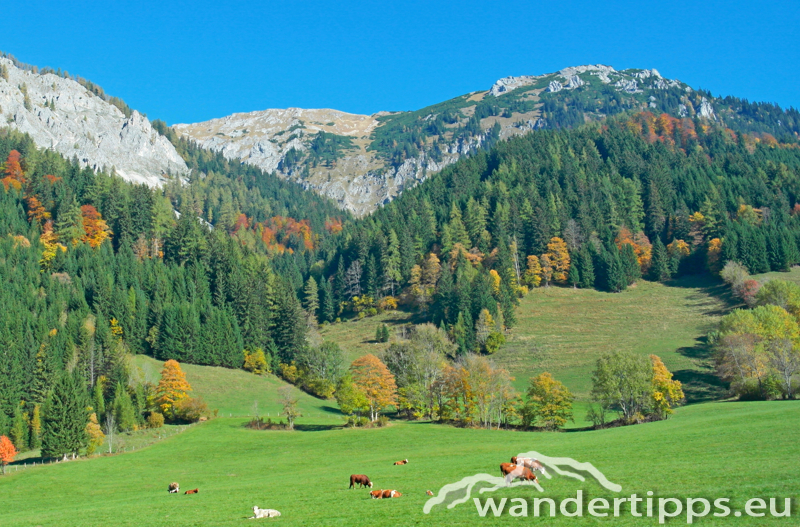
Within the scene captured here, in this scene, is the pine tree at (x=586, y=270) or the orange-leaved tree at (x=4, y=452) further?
the pine tree at (x=586, y=270)

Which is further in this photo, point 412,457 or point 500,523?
point 412,457

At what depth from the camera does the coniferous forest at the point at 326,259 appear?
114 meters

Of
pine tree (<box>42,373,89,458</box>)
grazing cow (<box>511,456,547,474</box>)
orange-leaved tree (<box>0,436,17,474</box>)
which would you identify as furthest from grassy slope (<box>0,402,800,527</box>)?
pine tree (<box>42,373,89,458</box>)

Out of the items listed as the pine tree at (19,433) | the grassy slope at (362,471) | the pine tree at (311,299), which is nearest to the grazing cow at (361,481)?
the grassy slope at (362,471)

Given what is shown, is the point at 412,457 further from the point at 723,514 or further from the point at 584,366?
the point at 584,366

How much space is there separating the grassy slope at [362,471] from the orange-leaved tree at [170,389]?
1690cm

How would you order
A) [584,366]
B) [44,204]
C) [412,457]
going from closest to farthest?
[412,457] < [584,366] < [44,204]

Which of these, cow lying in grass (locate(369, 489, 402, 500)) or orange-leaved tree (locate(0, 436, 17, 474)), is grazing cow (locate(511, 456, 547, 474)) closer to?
cow lying in grass (locate(369, 489, 402, 500))

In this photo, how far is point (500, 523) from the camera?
18922 millimetres

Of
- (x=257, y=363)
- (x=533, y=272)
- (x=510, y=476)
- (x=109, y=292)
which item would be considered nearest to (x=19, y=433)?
(x=257, y=363)

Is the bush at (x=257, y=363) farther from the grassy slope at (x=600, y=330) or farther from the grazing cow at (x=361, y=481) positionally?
the grazing cow at (x=361, y=481)

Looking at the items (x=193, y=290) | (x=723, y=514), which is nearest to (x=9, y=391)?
(x=193, y=290)

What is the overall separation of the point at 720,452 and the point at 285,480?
2743 cm

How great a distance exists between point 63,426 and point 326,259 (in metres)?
134
